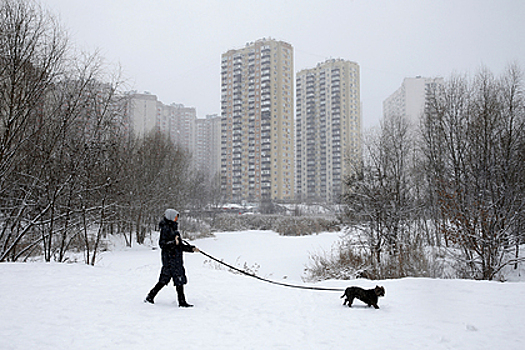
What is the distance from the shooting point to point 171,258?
18.9 feet

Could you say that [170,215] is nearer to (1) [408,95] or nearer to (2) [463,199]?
(2) [463,199]

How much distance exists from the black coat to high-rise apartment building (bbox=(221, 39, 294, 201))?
4981cm

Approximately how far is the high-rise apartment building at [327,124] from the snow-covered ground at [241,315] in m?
51.6

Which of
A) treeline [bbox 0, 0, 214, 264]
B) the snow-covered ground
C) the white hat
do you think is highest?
treeline [bbox 0, 0, 214, 264]

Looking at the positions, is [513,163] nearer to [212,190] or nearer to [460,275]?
[460,275]

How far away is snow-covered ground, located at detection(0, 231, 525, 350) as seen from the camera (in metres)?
4.31

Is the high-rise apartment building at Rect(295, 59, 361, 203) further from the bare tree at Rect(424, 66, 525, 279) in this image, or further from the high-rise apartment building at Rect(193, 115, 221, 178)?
the bare tree at Rect(424, 66, 525, 279)

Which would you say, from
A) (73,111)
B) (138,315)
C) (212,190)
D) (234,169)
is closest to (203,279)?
(138,315)

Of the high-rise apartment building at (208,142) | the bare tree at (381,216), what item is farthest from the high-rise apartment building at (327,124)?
the bare tree at (381,216)

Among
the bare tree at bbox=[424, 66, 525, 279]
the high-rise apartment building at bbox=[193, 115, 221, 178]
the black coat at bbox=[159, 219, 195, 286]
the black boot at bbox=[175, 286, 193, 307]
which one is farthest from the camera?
the high-rise apartment building at bbox=[193, 115, 221, 178]

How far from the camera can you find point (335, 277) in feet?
34.8

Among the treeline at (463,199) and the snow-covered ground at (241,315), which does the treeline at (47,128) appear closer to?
the snow-covered ground at (241,315)

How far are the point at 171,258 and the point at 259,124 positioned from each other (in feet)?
174

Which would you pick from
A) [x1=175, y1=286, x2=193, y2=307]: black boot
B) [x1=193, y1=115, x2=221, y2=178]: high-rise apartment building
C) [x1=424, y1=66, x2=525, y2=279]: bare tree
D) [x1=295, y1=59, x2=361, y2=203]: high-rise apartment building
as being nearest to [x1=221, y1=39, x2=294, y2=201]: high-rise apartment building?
[x1=295, y1=59, x2=361, y2=203]: high-rise apartment building
